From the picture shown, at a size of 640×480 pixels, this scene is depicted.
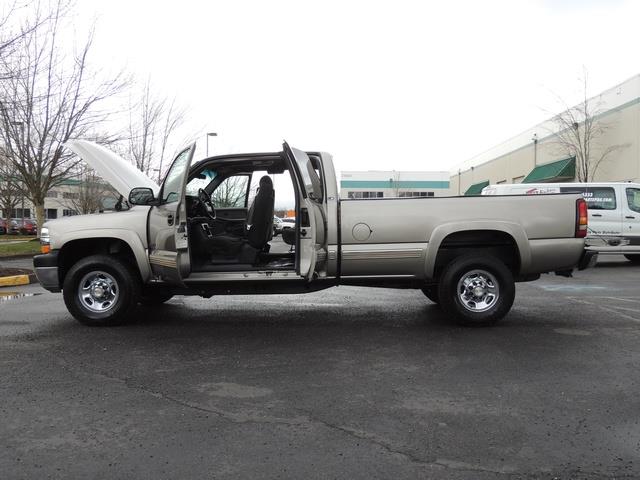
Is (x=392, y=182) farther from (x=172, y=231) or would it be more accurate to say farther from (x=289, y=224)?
(x=172, y=231)

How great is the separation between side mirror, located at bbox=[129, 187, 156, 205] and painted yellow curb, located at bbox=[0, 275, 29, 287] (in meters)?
6.07

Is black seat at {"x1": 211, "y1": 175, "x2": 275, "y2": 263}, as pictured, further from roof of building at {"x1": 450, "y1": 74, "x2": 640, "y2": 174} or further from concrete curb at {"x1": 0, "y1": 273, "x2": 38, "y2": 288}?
roof of building at {"x1": 450, "y1": 74, "x2": 640, "y2": 174}

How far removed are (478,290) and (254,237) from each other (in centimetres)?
274

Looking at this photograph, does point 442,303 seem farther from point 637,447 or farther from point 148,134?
point 148,134

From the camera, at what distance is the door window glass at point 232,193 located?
23.9ft

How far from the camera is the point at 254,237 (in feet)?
20.6

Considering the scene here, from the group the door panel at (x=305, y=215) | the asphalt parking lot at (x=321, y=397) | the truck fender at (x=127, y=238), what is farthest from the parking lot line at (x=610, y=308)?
the truck fender at (x=127, y=238)

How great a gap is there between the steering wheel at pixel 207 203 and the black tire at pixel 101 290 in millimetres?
1281

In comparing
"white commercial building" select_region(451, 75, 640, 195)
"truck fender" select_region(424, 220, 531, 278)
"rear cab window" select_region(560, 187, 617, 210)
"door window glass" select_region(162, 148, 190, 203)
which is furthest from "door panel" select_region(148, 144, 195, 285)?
"white commercial building" select_region(451, 75, 640, 195)

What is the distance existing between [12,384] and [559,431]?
→ 407 cm

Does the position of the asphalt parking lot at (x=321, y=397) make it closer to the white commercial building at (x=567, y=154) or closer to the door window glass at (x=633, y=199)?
the door window glass at (x=633, y=199)

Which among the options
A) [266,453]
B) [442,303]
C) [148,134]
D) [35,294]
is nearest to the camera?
[266,453]

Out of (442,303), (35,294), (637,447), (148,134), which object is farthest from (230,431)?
(148,134)

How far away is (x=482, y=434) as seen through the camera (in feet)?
10.5
